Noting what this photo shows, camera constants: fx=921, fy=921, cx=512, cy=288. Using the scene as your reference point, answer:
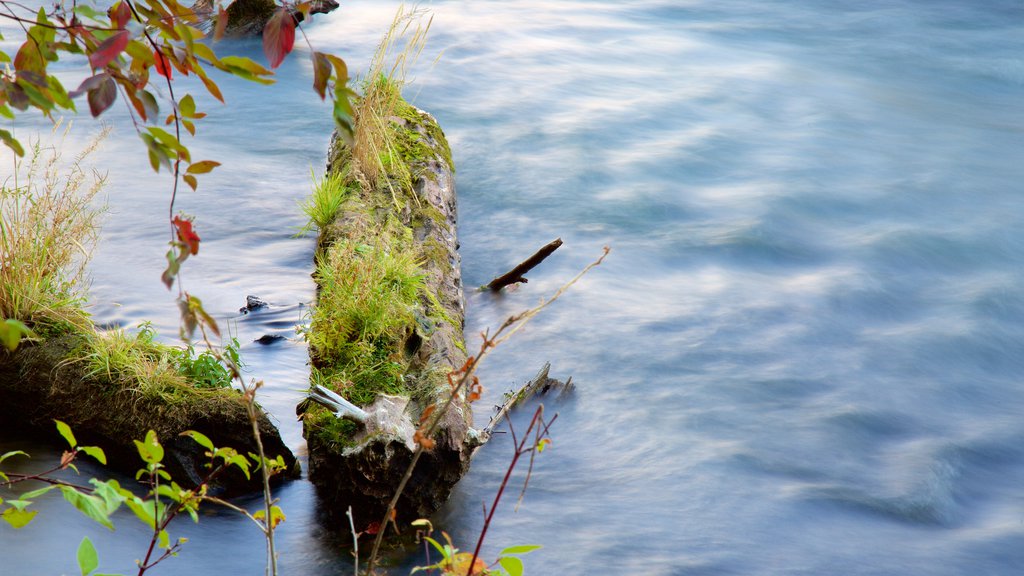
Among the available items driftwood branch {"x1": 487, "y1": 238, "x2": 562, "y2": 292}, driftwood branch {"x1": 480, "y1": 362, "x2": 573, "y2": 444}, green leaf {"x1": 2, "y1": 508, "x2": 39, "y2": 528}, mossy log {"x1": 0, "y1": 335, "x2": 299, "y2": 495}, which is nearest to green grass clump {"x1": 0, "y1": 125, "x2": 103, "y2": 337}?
mossy log {"x1": 0, "y1": 335, "x2": 299, "y2": 495}

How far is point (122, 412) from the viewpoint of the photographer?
3932 mm

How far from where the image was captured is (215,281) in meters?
5.98

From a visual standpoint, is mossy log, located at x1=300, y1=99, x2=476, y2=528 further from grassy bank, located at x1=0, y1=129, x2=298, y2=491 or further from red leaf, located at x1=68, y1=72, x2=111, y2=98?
red leaf, located at x1=68, y1=72, x2=111, y2=98

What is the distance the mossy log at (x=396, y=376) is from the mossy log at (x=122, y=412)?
32cm

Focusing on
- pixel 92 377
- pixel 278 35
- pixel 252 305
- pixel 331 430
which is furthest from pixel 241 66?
pixel 252 305

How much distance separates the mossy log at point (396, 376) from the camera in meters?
3.55

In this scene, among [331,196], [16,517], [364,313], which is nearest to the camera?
[16,517]

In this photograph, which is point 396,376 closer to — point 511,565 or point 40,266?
point 40,266

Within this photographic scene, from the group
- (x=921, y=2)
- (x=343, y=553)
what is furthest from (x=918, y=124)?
(x=343, y=553)

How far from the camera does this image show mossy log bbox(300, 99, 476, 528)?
11.6 ft

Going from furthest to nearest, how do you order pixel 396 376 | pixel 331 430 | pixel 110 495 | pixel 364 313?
pixel 364 313 < pixel 396 376 < pixel 331 430 < pixel 110 495

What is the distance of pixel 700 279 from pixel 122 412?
14.4 feet

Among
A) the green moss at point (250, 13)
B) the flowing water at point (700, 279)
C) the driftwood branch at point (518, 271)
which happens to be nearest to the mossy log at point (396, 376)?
the flowing water at point (700, 279)

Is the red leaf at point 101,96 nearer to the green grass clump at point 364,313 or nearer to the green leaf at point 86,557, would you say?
the green leaf at point 86,557
